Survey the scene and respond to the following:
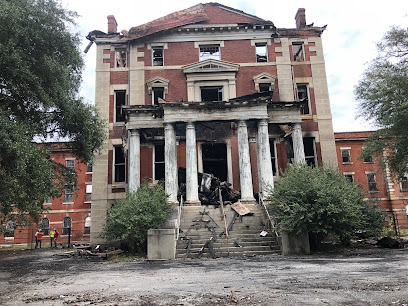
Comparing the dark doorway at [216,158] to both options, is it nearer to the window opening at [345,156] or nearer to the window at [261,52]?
the window at [261,52]

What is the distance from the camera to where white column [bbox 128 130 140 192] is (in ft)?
65.7

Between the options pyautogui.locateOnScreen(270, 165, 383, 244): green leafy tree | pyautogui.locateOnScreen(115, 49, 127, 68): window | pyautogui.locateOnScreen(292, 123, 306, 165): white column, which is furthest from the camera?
pyautogui.locateOnScreen(115, 49, 127, 68): window

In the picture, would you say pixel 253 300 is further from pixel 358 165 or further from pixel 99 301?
pixel 358 165

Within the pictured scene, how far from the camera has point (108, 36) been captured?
25.4 meters

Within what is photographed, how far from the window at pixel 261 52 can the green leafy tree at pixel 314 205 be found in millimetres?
12429

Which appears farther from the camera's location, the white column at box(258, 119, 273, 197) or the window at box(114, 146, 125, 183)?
the window at box(114, 146, 125, 183)

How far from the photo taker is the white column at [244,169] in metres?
19.0

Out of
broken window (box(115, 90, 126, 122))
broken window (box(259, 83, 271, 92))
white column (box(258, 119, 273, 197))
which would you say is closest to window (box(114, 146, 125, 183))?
broken window (box(115, 90, 126, 122))

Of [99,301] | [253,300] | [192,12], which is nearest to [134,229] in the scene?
[99,301]

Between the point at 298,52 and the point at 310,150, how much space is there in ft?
25.6

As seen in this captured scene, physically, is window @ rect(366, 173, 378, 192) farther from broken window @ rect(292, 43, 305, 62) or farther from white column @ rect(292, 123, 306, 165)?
white column @ rect(292, 123, 306, 165)

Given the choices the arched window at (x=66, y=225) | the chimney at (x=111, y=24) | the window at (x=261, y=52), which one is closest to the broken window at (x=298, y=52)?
the window at (x=261, y=52)

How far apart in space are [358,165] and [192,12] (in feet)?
85.8

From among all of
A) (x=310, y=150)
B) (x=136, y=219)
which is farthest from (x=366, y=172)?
(x=136, y=219)
